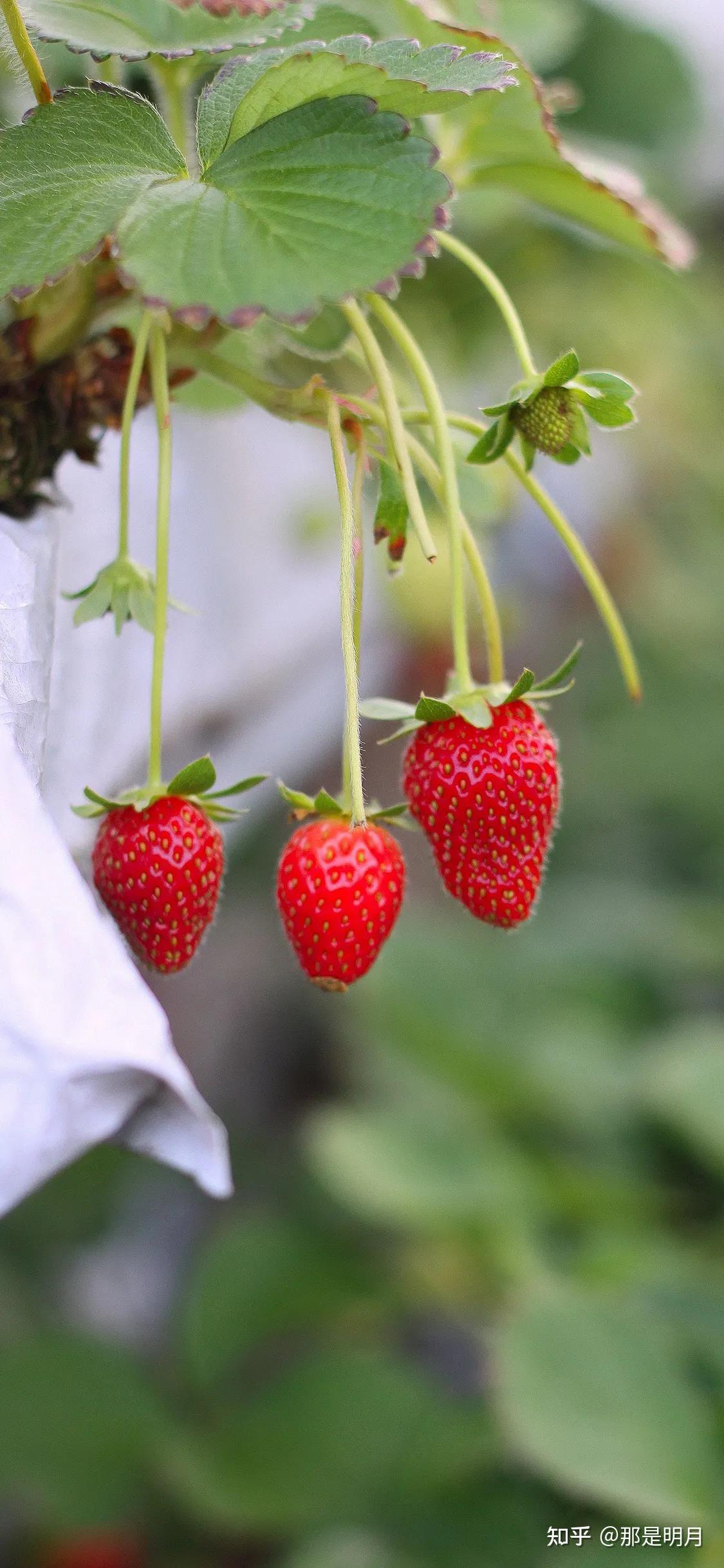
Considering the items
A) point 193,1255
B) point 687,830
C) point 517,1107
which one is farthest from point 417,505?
point 687,830

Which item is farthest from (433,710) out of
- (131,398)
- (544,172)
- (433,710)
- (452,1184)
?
(452,1184)

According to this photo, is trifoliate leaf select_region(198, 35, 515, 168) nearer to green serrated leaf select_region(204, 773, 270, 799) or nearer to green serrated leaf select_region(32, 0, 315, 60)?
green serrated leaf select_region(32, 0, 315, 60)

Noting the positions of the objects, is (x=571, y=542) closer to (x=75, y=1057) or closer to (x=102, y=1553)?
(x=75, y=1057)

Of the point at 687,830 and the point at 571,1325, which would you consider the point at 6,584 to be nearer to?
the point at 571,1325

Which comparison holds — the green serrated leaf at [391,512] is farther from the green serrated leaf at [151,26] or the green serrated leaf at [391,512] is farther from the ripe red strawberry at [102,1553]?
the ripe red strawberry at [102,1553]

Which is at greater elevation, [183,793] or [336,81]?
[336,81]

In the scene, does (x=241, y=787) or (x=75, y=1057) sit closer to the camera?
(x=75, y=1057)

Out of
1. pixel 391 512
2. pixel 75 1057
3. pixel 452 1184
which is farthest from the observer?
pixel 452 1184

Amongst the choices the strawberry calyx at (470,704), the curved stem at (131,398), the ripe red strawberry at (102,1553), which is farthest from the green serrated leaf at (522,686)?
the ripe red strawberry at (102,1553)
